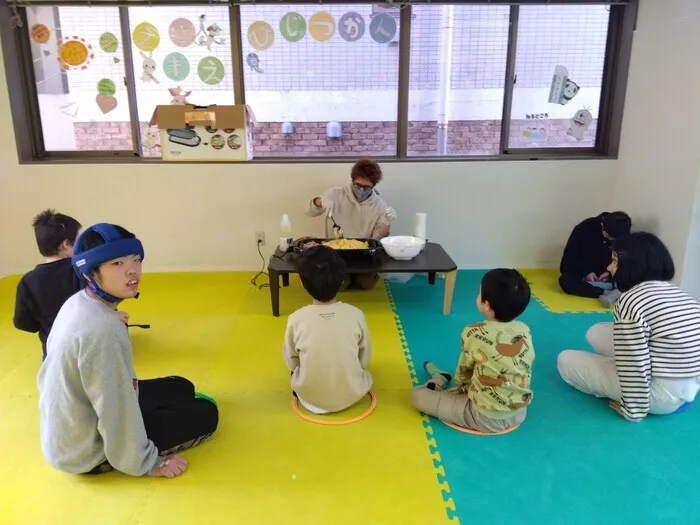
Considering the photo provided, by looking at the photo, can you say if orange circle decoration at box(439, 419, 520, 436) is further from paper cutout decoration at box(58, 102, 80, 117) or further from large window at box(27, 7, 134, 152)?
paper cutout decoration at box(58, 102, 80, 117)

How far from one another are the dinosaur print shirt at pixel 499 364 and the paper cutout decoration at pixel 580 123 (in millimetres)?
2978

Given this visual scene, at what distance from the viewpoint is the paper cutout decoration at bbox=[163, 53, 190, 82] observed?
4109mm

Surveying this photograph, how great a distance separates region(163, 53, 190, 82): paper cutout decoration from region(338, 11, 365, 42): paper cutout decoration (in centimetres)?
127

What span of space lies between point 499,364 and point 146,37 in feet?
12.2

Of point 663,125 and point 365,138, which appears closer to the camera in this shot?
point 663,125

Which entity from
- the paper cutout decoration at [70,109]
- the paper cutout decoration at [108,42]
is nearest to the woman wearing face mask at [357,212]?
the paper cutout decoration at [108,42]

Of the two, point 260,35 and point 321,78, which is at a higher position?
point 260,35

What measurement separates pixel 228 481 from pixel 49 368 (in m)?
0.75

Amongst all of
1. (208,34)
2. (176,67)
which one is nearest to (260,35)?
(208,34)

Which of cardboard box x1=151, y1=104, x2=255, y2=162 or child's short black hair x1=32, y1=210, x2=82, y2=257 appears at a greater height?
cardboard box x1=151, y1=104, x2=255, y2=162

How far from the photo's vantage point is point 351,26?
4.09 m

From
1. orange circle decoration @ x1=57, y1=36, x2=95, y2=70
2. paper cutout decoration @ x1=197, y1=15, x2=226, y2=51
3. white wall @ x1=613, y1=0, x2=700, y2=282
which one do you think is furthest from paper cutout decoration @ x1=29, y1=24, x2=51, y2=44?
white wall @ x1=613, y1=0, x2=700, y2=282

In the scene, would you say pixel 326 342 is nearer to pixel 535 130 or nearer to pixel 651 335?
pixel 651 335

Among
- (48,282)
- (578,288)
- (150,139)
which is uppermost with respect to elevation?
(150,139)
